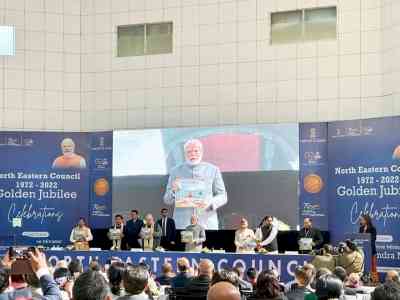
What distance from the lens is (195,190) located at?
17812mm

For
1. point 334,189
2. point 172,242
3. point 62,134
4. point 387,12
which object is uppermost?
point 387,12

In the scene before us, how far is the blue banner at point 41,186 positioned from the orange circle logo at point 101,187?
22 cm

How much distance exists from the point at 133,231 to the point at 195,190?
5.27 ft

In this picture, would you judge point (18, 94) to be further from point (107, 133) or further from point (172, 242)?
point (172, 242)

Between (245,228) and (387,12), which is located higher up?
(387,12)

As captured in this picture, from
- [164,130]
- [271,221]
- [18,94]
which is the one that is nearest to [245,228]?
[271,221]

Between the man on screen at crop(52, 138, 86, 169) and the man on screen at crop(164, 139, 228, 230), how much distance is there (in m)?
2.38

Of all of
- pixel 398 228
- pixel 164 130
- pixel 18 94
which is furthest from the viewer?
pixel 18 94

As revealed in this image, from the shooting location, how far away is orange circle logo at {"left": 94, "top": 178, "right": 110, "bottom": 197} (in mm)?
18938

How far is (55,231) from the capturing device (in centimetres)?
1866

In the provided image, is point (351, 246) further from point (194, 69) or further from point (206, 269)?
point (194, 69)

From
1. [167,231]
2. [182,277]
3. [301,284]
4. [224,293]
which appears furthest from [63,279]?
[167,231]

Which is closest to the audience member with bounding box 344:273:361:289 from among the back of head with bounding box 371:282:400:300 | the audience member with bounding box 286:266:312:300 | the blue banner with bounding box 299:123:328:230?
the audience member with bounding box 286:266:312:300

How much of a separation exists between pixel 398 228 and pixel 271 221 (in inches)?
96.9
